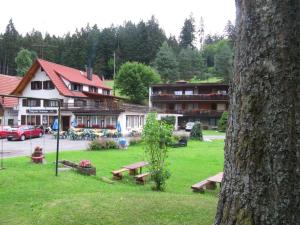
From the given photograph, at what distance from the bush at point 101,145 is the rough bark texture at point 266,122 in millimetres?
23152

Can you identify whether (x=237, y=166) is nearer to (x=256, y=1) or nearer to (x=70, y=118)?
(x=256, y=1)

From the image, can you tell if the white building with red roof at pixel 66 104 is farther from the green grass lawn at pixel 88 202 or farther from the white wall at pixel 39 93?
A: the green grass lawn at pixel 88 202

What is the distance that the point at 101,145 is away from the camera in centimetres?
2684

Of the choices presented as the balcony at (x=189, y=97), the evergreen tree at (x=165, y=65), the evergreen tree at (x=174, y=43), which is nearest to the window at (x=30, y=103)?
the balcony at (x=189, y=97)

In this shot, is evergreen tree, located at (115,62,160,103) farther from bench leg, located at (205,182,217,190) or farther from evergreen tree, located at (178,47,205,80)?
bench leg, located at (205,182,217,190)

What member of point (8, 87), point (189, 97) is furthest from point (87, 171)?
point (189, 97)

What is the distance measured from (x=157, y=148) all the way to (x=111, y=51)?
84578mm

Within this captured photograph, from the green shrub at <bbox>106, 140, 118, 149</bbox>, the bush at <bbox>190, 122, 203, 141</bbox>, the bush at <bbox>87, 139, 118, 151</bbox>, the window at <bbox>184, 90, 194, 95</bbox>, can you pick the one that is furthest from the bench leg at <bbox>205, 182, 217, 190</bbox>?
the window at <bbox>184, 90, 194, 95</bbox>

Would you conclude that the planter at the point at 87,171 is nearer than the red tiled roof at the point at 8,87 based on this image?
Yes

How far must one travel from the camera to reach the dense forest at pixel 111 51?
3440 inches

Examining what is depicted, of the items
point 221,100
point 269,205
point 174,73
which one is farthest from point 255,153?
point 174,73

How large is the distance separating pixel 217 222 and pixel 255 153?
890 mm

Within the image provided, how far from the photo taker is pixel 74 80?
2111 inches

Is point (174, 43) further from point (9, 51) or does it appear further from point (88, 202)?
point (88, 202)
